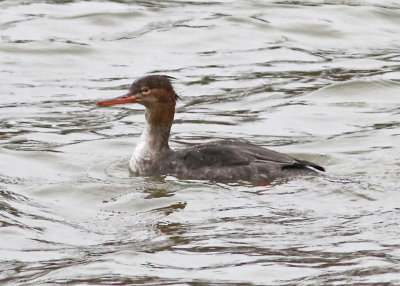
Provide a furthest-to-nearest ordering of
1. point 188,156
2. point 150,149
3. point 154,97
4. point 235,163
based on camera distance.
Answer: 1. point 154,97
2. point 150,149
3. point 188,156
4. point 235,163

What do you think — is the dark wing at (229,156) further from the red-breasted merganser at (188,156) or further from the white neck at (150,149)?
the white neck at (150,149)

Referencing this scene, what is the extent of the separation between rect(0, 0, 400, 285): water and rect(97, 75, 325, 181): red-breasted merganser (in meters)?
0.15

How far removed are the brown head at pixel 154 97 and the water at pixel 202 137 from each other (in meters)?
0.64

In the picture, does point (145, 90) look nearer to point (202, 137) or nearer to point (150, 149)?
point (150, 149)

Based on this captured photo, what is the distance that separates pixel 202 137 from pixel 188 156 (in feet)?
6.10

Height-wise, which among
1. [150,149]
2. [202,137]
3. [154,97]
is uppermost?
[154,97]

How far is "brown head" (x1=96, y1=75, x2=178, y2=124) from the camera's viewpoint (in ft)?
37.8

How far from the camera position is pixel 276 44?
667 inches

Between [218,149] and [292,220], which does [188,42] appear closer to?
[218,149]

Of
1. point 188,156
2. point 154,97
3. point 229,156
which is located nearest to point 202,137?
point 154,97

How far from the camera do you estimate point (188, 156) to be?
36.6 ft

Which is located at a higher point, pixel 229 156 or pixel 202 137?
pixel 229 156

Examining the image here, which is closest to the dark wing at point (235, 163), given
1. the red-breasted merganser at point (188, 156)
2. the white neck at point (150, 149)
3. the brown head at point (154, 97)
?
the red-breasted merganser at point (188, 156)

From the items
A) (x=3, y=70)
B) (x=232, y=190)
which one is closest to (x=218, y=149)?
(x=232, y=190)
